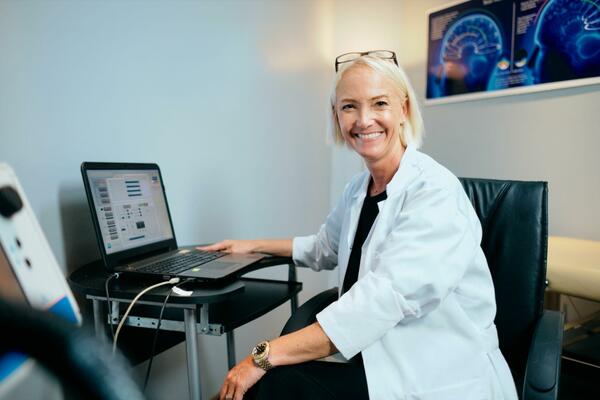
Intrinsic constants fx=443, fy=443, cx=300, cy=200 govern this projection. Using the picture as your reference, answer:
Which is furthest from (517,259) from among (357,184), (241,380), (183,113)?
(183,113)

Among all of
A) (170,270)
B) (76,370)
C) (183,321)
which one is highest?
(76,370)

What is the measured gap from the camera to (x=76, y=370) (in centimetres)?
25

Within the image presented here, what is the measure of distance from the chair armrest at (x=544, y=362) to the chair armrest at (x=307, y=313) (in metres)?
0.46

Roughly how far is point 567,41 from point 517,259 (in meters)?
1.31

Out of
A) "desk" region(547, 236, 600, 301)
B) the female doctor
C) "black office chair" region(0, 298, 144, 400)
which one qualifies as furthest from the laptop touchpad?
"desk" region(547, 236, 600, 301)

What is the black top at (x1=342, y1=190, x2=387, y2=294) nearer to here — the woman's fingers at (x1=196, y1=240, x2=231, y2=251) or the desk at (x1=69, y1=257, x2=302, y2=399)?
the desk at (x1=69, y1=257, x2=302, y2=399)

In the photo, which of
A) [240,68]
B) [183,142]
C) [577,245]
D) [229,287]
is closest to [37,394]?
[229,287]

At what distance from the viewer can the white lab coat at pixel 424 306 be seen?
2.82 ft

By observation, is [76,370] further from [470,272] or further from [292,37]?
[292,37]

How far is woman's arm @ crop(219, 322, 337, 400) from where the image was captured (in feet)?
2.83

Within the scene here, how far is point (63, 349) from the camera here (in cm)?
25

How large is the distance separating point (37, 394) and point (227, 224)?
0.88 m

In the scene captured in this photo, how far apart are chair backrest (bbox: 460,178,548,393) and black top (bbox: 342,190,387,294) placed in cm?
29

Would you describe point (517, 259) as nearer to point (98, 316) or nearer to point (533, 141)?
point (98, 316)
